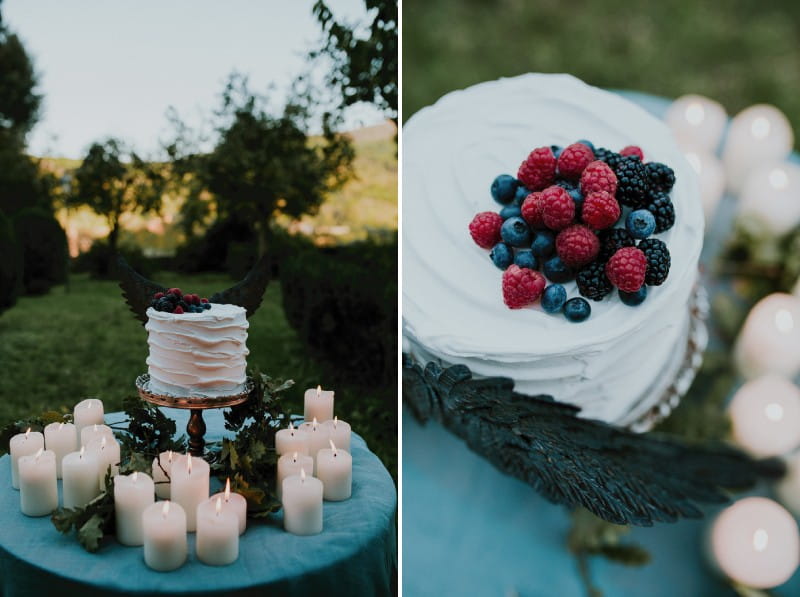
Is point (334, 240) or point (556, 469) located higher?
point (334, 240)

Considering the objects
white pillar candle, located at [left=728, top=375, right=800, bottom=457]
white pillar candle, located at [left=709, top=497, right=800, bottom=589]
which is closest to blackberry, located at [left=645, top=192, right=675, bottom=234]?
white pillar candle, located at [left=728, top=375, right=800, bottom=457]

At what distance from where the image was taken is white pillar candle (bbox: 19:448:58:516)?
1.08m

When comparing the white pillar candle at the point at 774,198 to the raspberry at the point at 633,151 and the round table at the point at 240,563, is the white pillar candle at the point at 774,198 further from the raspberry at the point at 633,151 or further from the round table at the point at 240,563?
the round table at the point at 240,563

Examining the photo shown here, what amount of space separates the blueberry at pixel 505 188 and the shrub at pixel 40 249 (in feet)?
4.13

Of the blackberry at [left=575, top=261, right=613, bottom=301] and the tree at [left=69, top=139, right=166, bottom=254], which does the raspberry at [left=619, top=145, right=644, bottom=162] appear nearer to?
the blackberry at [left=575, top=261, right=613, bottom=301]

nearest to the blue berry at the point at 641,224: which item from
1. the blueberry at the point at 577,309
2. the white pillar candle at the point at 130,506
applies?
the blueberry at the point at 577,309

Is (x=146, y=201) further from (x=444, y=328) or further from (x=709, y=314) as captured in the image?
(x=709, y=314)

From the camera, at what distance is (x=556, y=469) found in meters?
0.85

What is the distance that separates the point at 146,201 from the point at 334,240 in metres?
0.51

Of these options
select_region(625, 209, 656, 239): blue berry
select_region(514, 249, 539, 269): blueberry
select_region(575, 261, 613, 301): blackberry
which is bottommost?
select_region(575, 261, 613, 301): blackberry

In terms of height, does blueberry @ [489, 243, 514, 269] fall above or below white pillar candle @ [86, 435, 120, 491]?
above

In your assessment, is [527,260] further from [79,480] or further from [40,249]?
[40,249]

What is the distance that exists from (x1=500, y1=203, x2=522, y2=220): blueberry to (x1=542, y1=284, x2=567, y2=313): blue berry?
124mm

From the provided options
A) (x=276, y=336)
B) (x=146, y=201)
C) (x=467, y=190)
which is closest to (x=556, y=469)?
(x=467, y=190)
